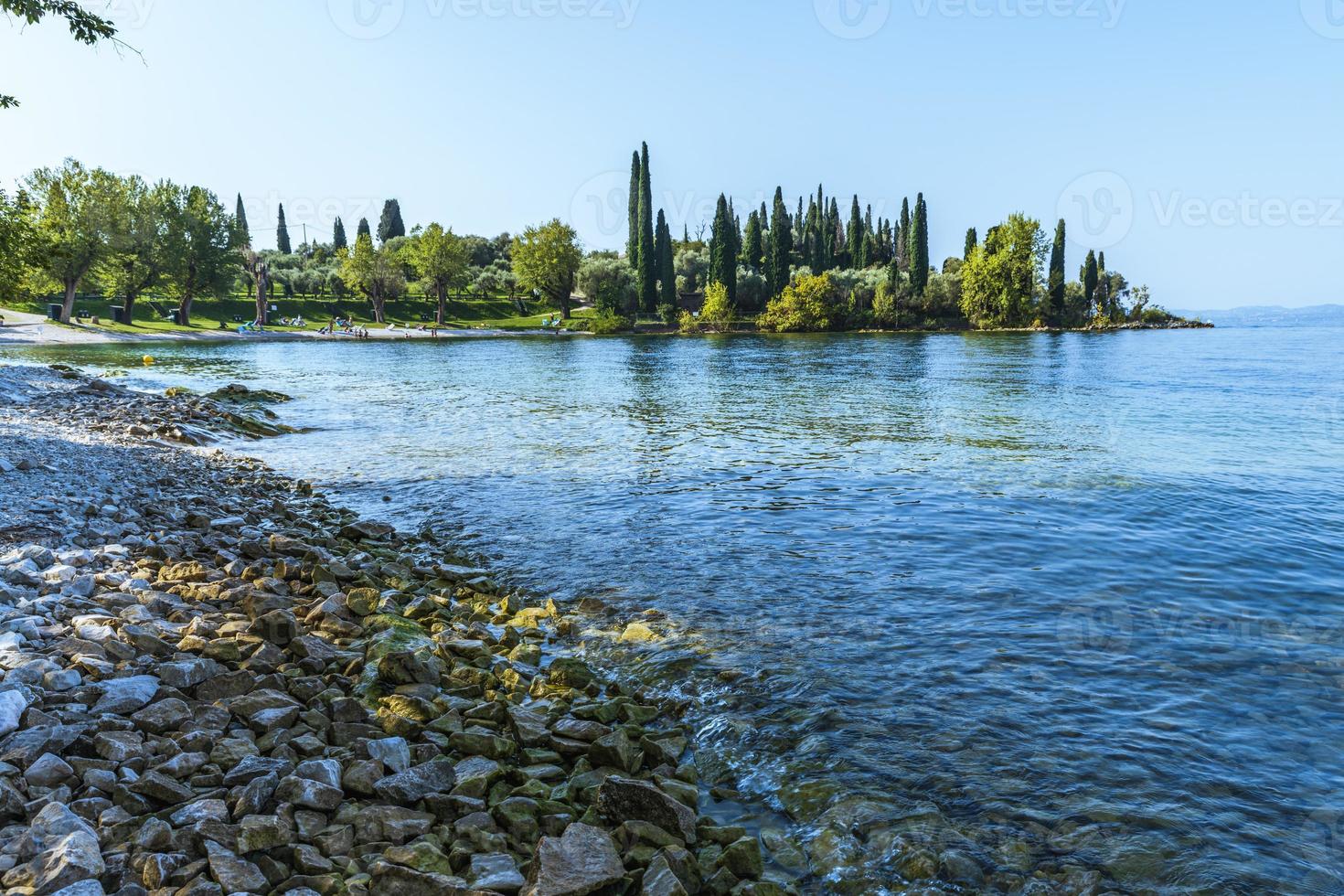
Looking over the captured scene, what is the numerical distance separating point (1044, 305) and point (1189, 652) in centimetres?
13163

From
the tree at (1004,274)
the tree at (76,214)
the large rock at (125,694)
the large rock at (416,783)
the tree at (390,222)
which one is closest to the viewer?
the large rock at (416,783)

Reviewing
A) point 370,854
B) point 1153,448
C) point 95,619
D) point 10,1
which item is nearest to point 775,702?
point 370,854

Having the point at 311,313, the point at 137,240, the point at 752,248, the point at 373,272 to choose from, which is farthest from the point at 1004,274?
the point at 137,240

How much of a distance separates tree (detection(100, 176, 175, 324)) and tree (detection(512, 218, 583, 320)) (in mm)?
51406

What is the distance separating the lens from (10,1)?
46.0 ft

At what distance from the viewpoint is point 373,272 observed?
387 ft

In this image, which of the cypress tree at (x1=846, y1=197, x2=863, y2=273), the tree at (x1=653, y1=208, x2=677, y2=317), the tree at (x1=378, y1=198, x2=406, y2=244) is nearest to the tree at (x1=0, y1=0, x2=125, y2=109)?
the tree at (x1=653, y1=208, x2=677, y2=317)

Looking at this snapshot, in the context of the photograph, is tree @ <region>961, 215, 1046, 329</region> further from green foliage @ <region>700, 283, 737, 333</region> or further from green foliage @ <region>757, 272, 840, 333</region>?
green foliage @ <region>700, 283, 737, 333</region>

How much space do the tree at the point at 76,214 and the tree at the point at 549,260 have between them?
57.8 meters

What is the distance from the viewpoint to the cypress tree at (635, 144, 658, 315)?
125188 mm

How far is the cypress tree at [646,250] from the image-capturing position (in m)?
125

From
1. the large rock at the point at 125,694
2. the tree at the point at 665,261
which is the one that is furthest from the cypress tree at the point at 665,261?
the large rock at the point at 125,694

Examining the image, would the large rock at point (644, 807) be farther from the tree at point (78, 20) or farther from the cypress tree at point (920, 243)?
the cypress tree at point (920, 243)

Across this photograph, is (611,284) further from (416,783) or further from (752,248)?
(416,783)
